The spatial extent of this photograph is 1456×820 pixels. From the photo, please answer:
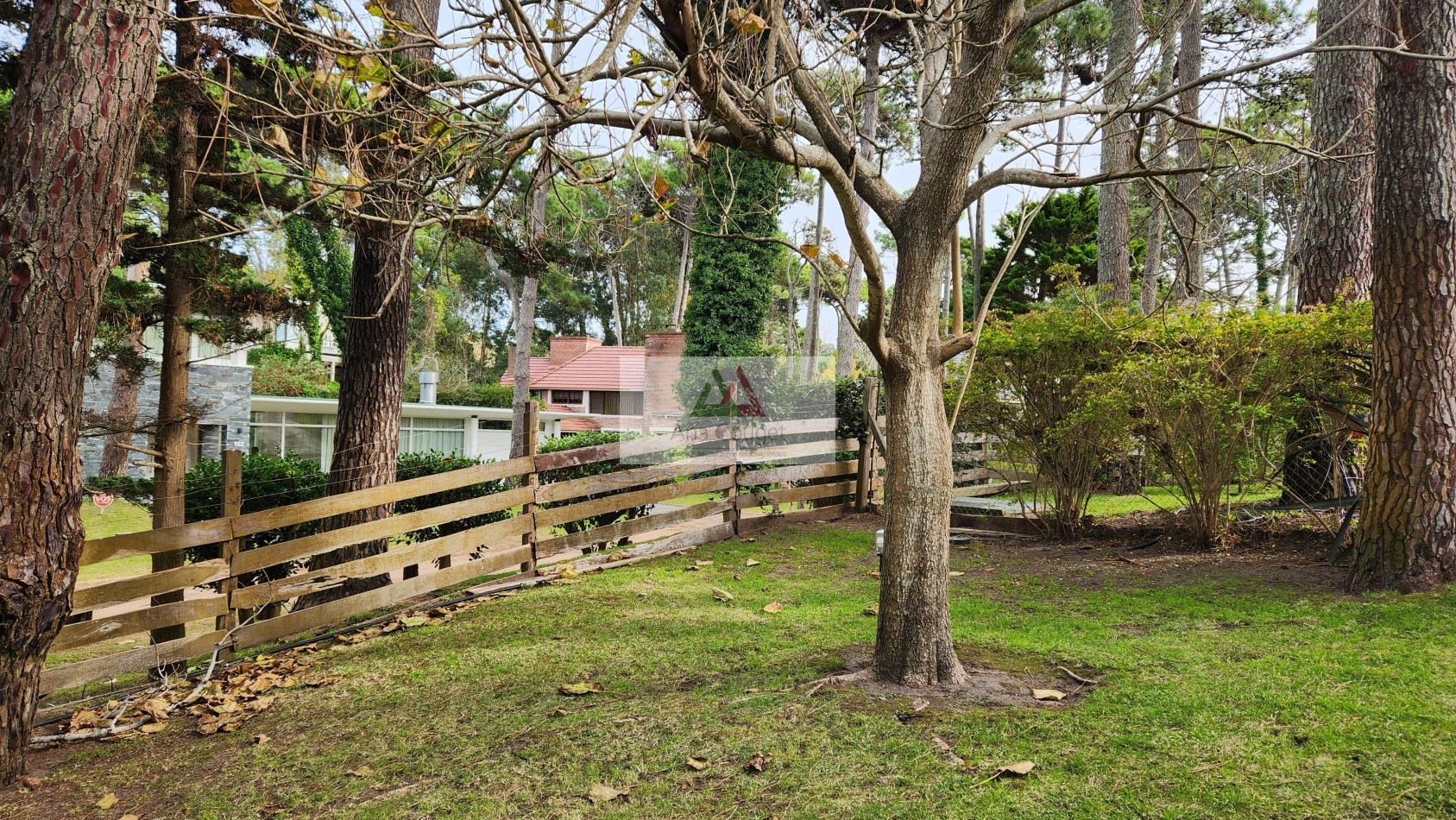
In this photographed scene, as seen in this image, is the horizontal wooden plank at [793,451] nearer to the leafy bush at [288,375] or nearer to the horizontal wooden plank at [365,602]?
the horizontal wooden plank at [365,602]

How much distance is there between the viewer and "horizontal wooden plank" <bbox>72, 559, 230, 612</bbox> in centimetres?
414

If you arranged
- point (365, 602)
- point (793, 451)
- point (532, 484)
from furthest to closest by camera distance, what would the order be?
point (793, 451) < point (532, 484) < point (365, 602)

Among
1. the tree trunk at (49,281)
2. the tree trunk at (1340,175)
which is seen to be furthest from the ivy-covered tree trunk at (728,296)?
the tree trunk at (49,281)

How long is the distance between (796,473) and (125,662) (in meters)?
6.88

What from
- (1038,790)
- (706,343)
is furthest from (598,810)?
(706,343)

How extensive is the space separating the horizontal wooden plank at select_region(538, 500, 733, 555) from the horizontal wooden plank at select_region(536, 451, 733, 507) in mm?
262

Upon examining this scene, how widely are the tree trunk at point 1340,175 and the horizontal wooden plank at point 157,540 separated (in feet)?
29.0

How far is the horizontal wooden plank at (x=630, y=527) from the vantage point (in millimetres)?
7242

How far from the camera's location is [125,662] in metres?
4.35

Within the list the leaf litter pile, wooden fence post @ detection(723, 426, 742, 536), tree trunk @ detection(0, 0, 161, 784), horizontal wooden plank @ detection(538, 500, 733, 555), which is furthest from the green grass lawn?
tree trunk @ detection(0, 0, 161, 784)

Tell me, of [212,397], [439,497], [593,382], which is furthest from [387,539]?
[593,382]

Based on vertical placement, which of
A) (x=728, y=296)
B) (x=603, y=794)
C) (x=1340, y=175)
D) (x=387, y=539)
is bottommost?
(x=603, y=794)

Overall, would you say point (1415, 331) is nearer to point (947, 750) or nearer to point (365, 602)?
point (947, 750)

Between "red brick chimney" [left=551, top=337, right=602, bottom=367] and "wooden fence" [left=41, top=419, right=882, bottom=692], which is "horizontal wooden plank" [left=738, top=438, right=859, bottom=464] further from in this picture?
"red brick chimney" [left=551, top=337, right=602, bottom=367]
